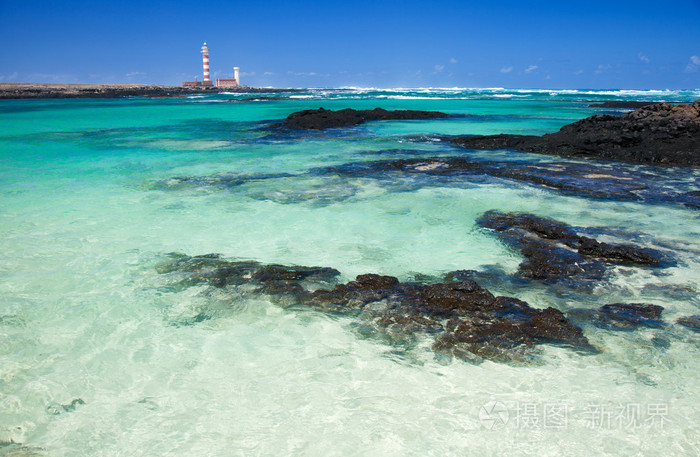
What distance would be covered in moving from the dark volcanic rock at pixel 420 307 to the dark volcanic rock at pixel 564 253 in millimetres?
959

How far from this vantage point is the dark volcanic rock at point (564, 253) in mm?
4625

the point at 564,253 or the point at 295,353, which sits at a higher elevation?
the point at 564,253

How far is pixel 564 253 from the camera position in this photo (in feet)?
16.7

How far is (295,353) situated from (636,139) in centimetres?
1285

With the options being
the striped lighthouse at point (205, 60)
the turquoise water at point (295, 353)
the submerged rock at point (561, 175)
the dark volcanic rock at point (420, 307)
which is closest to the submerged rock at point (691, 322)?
the turquoise water at point (295, 353)

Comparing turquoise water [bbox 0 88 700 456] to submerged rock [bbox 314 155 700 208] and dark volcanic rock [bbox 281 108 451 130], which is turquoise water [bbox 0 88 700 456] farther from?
dark volcanic rock [bbox 281 108 451 130]

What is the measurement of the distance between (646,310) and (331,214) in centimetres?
434

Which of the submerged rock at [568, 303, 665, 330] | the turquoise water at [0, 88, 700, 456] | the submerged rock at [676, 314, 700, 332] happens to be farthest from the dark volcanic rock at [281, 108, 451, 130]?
the submerged rock at [676, 314, 700, 332]

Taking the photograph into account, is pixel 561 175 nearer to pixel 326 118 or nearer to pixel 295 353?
pixel 295 353

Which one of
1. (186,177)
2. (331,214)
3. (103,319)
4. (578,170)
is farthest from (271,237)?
(578,170)

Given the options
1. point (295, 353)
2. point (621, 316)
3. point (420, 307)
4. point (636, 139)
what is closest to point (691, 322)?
point (621, 316)

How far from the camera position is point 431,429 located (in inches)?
103

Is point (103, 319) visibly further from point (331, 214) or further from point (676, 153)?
point (676, 153)

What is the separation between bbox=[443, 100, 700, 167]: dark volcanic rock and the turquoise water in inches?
216
